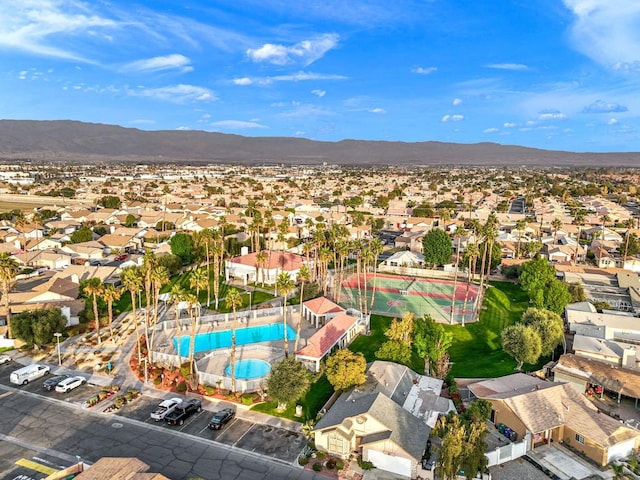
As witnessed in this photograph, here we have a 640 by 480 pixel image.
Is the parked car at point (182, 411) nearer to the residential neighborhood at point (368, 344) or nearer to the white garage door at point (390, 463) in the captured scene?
the residential neighborhood at point (368, 344)

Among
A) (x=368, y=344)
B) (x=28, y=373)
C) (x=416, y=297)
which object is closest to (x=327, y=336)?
(x=368, y=344)

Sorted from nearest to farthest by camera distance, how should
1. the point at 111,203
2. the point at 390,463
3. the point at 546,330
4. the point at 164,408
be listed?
the point at 390,463 < the point at 164,408 < the point at 546,330 < the point at 111,203

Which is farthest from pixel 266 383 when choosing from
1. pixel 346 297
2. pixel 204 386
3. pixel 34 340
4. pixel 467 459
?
pixel 346 297

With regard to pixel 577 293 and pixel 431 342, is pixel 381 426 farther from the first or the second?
pixel 577 293

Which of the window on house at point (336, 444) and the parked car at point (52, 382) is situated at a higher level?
the window on house at point (336, 444)

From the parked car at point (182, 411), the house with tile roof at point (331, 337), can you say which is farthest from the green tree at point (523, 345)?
the parked car at point (182, 411)

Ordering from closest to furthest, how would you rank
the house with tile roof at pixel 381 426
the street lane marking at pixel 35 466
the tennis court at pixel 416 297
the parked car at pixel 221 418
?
the street lane marking at pixel 35 466, the house with tile roof at pixel 381 426, the parked car at pixel 221 418, the tennis court at pixel 416 297
